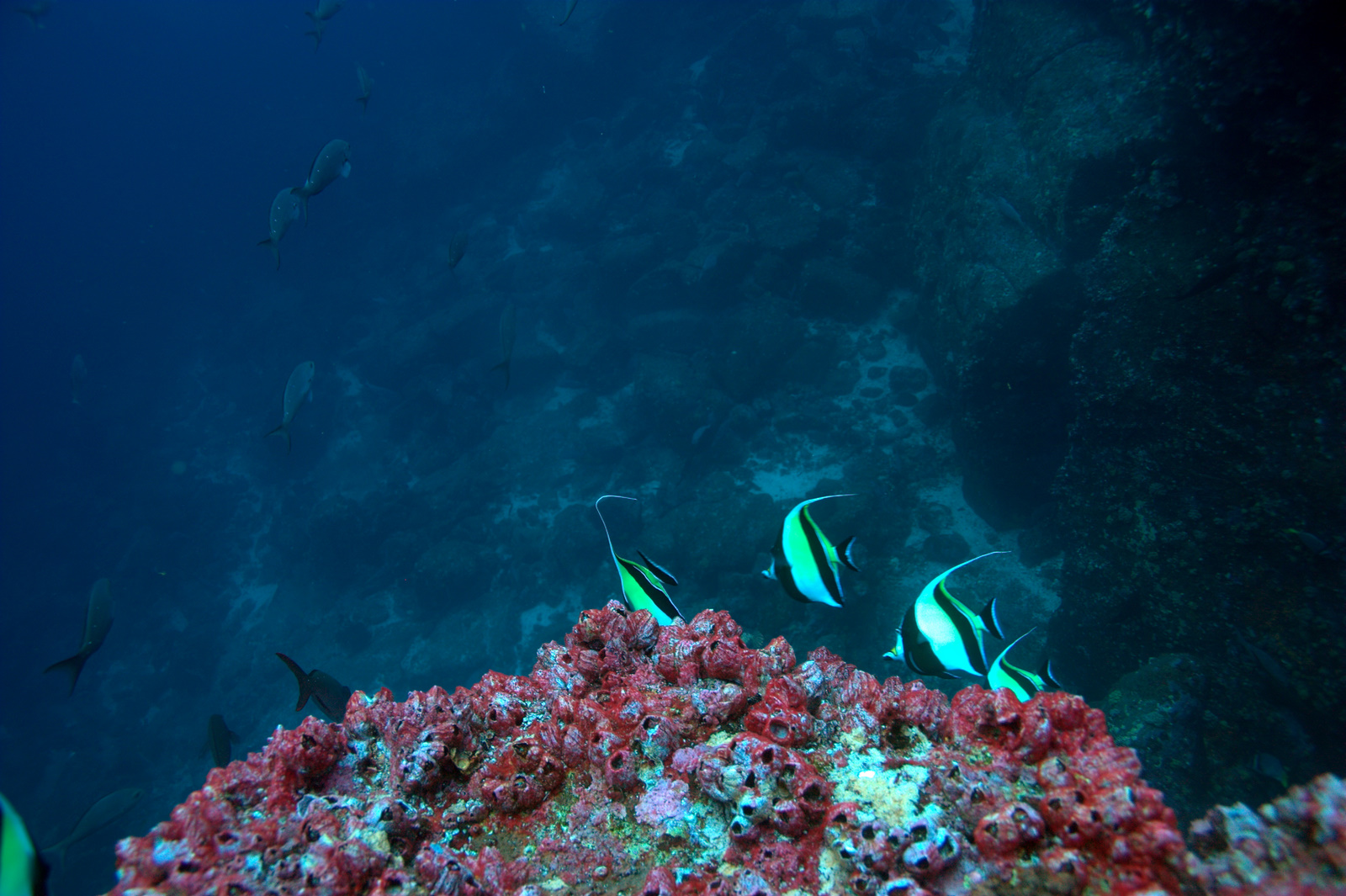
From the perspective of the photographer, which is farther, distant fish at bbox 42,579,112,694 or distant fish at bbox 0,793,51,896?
distant fish at bbox 42,579,112,694

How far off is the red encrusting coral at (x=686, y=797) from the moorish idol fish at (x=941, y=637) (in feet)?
1.73

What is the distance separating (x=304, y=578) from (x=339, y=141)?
1512 centimetres

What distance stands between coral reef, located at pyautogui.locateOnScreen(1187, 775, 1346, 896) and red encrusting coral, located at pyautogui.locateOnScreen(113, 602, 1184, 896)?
87mm

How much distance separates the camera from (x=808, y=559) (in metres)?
2.51

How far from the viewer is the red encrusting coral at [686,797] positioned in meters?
1.34

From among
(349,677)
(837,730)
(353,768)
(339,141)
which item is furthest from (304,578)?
(837,730)

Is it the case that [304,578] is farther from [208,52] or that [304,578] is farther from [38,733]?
[208,52]

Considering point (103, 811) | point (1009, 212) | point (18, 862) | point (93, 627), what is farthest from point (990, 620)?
point (103, 811)

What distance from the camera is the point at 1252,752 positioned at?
503 cm

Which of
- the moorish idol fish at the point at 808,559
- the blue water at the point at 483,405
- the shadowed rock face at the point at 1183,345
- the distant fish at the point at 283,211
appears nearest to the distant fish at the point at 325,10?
the distant fish at the point at 283,211

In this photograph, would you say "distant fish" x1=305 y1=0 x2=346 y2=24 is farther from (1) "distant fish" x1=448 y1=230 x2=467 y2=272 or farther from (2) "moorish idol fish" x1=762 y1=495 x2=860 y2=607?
(2) "moorish idol fish" x1=762 y1=495 x2=860 y2=607

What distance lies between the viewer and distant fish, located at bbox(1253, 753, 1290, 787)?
4.61m

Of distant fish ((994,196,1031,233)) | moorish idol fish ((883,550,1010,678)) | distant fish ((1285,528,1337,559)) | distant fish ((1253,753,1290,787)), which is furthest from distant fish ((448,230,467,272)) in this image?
distant fish ((1253,753,1290,787))

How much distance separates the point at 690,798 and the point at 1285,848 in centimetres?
141
